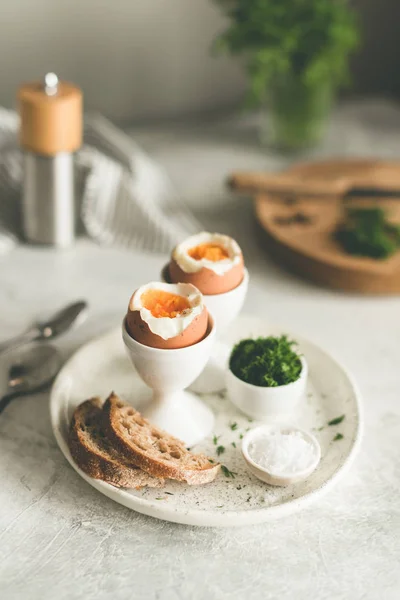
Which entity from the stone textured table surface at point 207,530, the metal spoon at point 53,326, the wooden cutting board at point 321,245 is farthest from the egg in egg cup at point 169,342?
the wooden cutting board at point 321,245

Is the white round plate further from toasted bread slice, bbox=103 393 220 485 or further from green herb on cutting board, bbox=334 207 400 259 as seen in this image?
green herb on cutting board, bbox=334 207 400 259

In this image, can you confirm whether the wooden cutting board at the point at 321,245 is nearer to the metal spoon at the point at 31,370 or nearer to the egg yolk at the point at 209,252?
the egg yolk at the point at 209,252

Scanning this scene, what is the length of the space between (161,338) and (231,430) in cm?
20

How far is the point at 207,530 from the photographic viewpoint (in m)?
0.82

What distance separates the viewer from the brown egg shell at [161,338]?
83 centimetres

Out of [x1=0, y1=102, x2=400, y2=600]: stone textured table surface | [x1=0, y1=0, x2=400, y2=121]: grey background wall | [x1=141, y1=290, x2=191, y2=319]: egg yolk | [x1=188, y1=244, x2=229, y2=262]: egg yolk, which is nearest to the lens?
[x1=0, y1=102, x2=400, y2=600]: stone textured table surface

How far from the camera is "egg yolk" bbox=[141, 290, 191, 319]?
0.85 m

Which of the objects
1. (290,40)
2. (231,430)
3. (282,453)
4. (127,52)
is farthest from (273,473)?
(127,52)

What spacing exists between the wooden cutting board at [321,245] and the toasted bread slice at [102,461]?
2.02ft

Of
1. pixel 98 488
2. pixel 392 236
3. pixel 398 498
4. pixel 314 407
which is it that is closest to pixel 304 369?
pixel 314 407

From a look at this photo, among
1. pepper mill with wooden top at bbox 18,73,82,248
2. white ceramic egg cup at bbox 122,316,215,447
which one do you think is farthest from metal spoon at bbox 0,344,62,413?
pepper mill with wooden top at bbox 18,73,82,248

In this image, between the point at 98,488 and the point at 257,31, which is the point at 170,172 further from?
the point at 98,488

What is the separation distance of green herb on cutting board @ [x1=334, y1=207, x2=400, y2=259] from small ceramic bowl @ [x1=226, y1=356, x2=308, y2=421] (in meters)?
0.46

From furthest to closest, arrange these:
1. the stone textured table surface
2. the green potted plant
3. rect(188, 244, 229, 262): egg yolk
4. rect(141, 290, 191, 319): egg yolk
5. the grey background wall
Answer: the grey background wall, the green potted plant, rect(188, 244, 229, 262): egg yolk, rect(141, 290, 191, 319): egg yolk, the stone textured table surface
